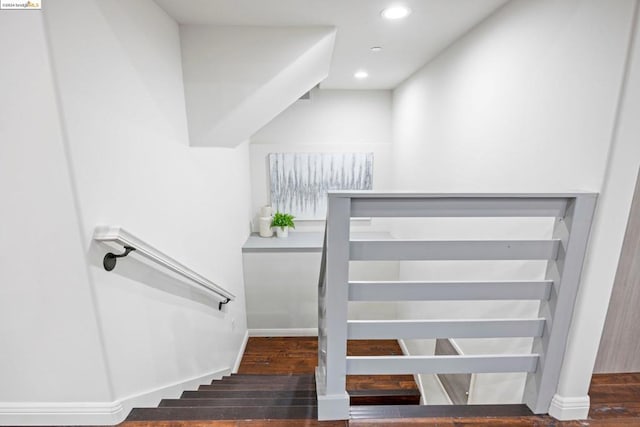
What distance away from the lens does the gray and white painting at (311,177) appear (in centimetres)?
430

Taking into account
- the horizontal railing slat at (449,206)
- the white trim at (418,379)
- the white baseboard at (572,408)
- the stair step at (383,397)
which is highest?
the horizontal railing slat at (449,206)

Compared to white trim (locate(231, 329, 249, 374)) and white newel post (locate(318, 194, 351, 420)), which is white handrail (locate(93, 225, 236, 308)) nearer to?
white newel post (locate(318, 194, 351, 420))

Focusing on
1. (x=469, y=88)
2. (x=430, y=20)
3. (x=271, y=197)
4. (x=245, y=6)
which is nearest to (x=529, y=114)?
(x=469, y=88)

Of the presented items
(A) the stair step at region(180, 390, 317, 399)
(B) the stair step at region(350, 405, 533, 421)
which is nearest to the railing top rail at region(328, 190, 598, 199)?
(B) the stair step at region(350, 405, 533, 421)

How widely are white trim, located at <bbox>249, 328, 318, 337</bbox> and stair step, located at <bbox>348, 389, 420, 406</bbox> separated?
1548mm

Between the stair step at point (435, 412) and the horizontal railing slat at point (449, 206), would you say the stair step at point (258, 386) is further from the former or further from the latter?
the horizontal railing slat at point (449, 206)

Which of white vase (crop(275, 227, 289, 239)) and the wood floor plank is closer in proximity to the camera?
the wood floor plank

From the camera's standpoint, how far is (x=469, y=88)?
226 cm

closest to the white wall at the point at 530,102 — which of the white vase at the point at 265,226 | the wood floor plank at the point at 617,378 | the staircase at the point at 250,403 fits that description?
the wood floor plank at the point at 617,378

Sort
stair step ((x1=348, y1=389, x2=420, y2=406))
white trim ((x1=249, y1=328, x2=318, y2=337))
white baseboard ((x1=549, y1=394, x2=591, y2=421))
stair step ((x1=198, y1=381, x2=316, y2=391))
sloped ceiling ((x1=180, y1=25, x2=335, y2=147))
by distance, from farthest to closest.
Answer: white trim ((x1=249, y1=328, x2=318, y2=337))
stair step ((x1=348, y1=389, x2=420, y2=406))
sloped ceiling ((x1=180, y1=25, x2=335, y2=147))
stair step ((x1=198, y1=381, x2=316, y2=391))
white baseboard ((x1=549, y1=394, x2=591, y2=421))

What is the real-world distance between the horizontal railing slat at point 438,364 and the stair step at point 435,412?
0.19 meters

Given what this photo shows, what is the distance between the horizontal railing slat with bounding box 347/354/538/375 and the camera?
4.52 feet

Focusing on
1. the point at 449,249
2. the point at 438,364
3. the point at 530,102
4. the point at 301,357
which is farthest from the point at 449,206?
the point at 301,357

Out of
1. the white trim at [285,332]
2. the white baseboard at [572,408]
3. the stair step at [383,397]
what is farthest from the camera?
the white trim at [285,332]
